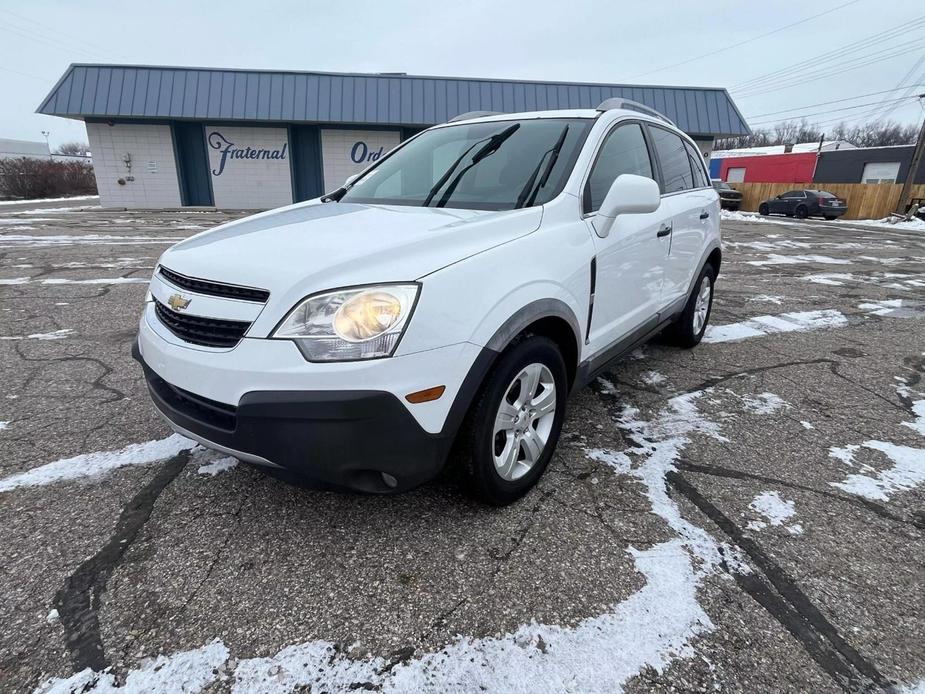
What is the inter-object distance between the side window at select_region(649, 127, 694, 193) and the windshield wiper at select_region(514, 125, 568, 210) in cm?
116

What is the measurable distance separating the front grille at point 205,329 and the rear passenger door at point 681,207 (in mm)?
2796

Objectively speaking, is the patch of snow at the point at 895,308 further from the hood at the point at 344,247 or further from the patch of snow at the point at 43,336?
the patch of snow at the point at 43,336

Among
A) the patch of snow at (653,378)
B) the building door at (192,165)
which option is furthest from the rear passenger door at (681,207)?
the building door at (192,165)

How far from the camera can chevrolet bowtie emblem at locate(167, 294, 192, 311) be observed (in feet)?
6.72

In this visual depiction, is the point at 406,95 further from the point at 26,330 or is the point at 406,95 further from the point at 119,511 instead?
the point at 119,511

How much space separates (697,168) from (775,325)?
199cm

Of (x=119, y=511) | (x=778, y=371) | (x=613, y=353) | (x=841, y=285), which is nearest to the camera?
(x=119, y=511)

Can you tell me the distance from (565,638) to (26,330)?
5.34 metres

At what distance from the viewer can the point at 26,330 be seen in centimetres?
475

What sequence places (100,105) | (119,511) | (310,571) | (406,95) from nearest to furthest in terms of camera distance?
(310,571) → (119,511) → (100,105) → (406,95)

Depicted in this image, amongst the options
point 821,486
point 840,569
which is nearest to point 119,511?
point 840,569

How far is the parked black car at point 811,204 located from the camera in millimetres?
25609

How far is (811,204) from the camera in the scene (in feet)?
84.9

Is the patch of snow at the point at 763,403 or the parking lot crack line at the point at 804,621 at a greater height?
the parking lot crack line at the point at 804,621
